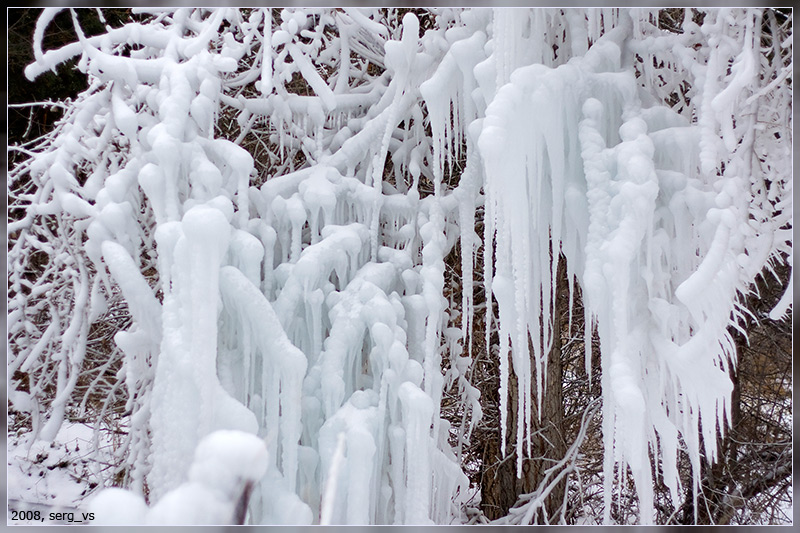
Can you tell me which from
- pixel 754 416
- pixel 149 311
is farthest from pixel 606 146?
pixel 754 416

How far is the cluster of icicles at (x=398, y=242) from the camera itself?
134cm

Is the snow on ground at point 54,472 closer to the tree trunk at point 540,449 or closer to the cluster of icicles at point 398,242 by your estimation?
the cluster of icicles at point 398,242

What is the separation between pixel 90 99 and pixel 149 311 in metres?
0.74

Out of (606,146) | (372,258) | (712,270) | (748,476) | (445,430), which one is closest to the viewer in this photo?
(712,270)

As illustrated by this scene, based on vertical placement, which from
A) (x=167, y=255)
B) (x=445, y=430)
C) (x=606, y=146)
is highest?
(x=606, y=146)

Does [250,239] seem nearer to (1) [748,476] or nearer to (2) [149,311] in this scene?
(2) [149,311]

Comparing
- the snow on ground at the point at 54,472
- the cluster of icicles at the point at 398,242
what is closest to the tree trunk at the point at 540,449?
the cluster of icicles at the point at 398,242

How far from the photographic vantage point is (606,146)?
1505mm

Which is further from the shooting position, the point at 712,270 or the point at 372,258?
the point at 372,258

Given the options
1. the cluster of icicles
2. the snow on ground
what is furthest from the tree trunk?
the snow on ground

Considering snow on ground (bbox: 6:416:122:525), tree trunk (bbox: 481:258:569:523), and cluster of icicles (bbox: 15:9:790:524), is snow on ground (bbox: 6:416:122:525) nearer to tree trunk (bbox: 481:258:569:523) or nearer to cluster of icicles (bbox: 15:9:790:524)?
cluster of icicles (bbox: 15:9:790:524)

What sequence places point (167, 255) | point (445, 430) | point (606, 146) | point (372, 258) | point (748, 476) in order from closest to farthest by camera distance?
point (167, 255) < point (606, 146) < point (372, 258) < point (445, 430) < point (748, 476)

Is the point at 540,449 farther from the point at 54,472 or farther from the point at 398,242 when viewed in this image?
the point at 54,472

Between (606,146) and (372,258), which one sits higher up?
(606,146)
